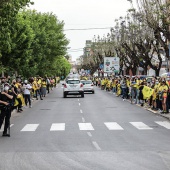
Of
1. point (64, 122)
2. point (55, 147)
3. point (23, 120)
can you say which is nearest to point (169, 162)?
point (55, 147)

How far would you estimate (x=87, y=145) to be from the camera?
46.8ft

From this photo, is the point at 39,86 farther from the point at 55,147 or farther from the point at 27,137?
the point at 55,147

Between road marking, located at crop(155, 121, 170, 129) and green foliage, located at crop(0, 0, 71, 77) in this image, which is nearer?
road marking, located at crop(155, 121, 170, 129)


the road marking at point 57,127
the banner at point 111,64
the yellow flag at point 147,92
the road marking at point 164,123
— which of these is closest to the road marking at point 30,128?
the road marking at point 57,127

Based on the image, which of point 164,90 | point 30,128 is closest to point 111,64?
point 164,90

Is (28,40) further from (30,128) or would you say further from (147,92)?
(30,128)

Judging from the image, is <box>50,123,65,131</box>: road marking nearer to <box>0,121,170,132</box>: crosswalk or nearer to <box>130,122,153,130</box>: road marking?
<box>0,121,170,132</box>: crosswalk

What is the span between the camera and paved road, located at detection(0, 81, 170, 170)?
10945 millimetres

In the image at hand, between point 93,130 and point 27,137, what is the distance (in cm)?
294

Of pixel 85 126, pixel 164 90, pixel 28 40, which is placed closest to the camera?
pixel 85 126

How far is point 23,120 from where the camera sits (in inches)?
938

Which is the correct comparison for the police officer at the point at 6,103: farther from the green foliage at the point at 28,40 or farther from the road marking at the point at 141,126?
the road marking at the point at 141,126

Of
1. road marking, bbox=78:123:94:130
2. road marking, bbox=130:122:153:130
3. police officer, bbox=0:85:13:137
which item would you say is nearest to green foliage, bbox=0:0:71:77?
police officer, bbox=0:85:13:137

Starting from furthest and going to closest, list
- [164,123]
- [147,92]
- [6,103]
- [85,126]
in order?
1. [147,92]
2. [164,123]
3. [85,126]
4. [6,103]
